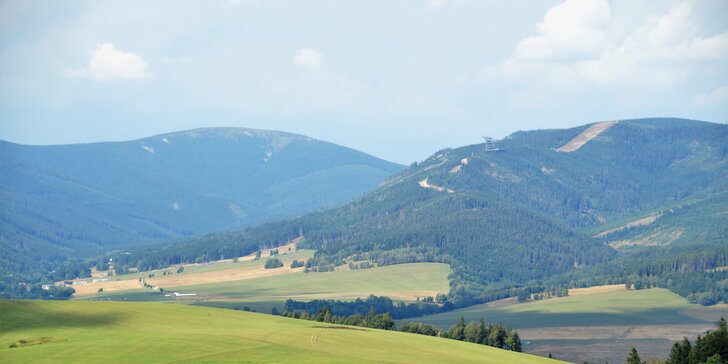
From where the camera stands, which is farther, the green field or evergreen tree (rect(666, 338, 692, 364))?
evergreen tree (rect(666, 338, 692, 364))

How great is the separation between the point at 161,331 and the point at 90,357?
21.1 meters

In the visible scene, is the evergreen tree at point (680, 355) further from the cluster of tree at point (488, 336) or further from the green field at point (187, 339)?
the cluster of tree at point (488, 336)

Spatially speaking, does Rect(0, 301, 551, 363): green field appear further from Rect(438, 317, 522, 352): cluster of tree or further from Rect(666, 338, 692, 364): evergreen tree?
Rect(438, 317, 522, 352): cluster of tree

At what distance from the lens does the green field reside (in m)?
121

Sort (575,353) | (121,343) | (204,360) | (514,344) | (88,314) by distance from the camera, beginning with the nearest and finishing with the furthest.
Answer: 1. (204,360)
2. (121,343)
3. (88,314)
4. (514,344)
5. (575,353)

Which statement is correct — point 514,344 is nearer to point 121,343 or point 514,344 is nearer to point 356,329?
point 356,329

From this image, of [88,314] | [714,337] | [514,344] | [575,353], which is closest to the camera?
[714,337]

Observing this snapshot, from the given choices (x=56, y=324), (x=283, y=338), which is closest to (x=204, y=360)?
(x=283, y=338)

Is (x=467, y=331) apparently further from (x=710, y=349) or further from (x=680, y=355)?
(x=710, y=349)

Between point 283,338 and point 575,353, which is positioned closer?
point 283,338

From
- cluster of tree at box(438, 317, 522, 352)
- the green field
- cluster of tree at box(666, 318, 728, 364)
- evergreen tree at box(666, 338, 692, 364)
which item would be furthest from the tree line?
cluster of tree at box(666, 318, 728, 364)

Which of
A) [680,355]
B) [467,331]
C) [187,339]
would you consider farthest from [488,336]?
[187,339]

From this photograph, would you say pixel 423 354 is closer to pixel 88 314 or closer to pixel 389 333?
pixel 389 333

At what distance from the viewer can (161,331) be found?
139 metres
